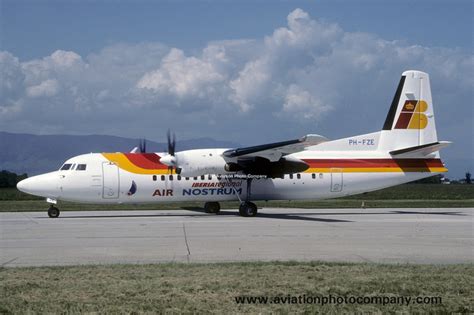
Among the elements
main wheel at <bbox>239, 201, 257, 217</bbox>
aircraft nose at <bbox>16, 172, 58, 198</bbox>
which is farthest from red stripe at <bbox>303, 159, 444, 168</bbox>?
aircraft nose at <bbox>16, 172, 58, 198</bbox>

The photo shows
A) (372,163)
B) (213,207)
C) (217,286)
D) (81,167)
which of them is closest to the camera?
(217,286)

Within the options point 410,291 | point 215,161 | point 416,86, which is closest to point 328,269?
point 410,291

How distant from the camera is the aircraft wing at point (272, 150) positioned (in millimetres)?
24594

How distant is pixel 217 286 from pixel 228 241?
21.5 ft

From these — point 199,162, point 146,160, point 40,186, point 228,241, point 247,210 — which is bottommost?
point 228,241

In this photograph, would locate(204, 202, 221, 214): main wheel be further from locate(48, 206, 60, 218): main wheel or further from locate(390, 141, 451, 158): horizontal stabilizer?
locate(390, 141, 451, 158): horizontal stabilizer

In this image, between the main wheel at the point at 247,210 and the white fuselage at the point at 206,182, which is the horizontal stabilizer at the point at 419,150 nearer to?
the white fuselage at the point at 206,182

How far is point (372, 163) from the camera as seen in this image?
96.2 feet

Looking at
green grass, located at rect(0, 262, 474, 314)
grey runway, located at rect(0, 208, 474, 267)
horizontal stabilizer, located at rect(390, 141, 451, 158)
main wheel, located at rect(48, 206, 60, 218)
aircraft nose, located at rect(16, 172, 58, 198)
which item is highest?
horizontal stabilizer, located at rect(390, 141, 451, 158)

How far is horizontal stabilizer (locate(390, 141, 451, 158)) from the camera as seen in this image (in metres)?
28.2

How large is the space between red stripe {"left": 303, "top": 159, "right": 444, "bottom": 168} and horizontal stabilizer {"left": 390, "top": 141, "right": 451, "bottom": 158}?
318 mm

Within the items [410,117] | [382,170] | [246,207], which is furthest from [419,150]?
[246,207]

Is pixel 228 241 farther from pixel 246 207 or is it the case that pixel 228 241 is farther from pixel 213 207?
pixel 213 207

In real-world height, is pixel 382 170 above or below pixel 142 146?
below
